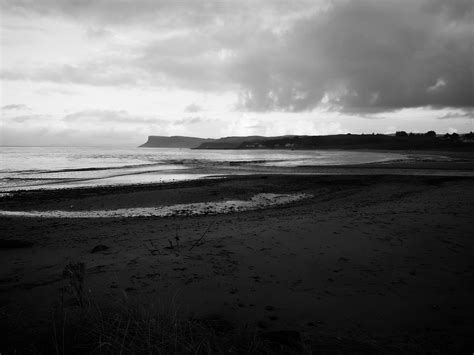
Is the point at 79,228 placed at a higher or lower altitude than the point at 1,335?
lower

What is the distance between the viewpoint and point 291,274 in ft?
16.2

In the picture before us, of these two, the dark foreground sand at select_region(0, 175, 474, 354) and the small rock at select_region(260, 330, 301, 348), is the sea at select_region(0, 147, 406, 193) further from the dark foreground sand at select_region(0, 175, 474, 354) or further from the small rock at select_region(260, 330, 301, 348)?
the small rock at select_region(260, 330, 301, 348)

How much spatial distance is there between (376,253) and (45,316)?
5673 millimetres

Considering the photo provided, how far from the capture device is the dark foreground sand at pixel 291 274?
3.47 m

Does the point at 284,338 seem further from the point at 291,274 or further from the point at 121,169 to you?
the point at 121,169

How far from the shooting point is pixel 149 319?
9.45 ft

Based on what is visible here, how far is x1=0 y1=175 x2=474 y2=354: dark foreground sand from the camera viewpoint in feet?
11.4

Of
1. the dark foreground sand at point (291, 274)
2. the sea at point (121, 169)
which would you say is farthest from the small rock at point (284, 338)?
the sea at point (121, 169)

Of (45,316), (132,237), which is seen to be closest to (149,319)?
(45,316)

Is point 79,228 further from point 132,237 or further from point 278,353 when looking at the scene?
point 278,353

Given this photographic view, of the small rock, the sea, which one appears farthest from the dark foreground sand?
the sea

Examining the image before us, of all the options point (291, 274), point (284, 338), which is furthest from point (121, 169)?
point (284, 338)

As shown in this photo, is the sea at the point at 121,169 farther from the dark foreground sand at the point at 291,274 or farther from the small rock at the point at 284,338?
the small rock at the point at 284,338

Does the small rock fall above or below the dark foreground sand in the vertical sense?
above
